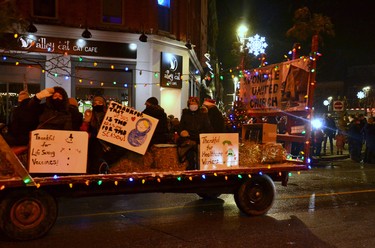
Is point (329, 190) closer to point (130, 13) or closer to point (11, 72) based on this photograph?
point (130, 13)

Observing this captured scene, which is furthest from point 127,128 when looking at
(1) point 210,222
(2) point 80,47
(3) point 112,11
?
(3) point 112,11

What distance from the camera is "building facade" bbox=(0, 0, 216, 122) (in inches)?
621

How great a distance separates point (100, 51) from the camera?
16469mm

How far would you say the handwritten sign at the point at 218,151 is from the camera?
6.84 m

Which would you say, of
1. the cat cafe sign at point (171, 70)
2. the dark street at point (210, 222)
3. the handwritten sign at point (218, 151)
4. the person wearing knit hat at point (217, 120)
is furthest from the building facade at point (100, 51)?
the handwritten sign at point (218, 151)

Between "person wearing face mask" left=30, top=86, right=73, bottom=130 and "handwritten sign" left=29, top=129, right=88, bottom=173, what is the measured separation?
14.0 inches

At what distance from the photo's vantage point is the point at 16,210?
18.1 ft

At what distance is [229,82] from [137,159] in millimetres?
49037

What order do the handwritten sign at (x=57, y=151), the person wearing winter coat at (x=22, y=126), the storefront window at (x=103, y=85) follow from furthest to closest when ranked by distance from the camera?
the storefront window at (x=103, y=85)
the person wearing winter coat at (x=22, y=126)
the handwritten sign at (x=57, y=151)

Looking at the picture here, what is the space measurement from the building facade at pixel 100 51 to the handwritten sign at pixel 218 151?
9.82 m

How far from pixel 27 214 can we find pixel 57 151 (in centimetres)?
89

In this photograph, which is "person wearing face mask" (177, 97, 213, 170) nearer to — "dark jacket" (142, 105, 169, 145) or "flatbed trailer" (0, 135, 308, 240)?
"dark jacket" (142, 105, 169, 145)

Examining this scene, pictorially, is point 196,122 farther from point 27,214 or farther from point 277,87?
point 27,214

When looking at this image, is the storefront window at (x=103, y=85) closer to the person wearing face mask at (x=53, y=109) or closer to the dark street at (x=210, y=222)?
the dark street at (x=210, y=222)
